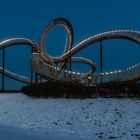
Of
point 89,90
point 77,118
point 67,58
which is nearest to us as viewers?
point 77,118

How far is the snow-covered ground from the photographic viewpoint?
1919cm

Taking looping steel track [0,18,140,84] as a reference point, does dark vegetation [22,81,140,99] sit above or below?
below

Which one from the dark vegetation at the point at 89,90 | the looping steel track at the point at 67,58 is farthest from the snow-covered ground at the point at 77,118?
the looping steel track at the point at 67,58

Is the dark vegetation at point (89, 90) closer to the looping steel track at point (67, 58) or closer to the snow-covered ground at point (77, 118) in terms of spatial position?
the snow-covered ground at point (77, 118)

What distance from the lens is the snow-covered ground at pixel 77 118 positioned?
1919cm

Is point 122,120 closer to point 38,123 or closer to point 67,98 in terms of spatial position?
point 38,123

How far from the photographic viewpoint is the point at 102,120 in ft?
68.4

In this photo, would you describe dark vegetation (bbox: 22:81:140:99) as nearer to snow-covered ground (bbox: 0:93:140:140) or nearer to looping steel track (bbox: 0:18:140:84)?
snow-covered ground (bbox: 0:93:140:140)

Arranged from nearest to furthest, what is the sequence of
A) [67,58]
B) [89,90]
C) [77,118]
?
[77,118] < [89,90] < [67,58]

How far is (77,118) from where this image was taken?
70.4 feet

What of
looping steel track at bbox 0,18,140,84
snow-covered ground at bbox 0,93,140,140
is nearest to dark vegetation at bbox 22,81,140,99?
snow-covered ground at bbox 0,93,140,140

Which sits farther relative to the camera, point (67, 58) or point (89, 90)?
point (67, 58)

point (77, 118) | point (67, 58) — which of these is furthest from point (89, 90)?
point (67, 58)

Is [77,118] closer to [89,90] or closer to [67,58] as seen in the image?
[89,90]
